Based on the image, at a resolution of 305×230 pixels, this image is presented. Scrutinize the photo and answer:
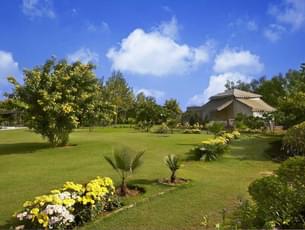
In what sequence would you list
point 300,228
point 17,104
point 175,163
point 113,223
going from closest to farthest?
point 300,228, point 113,223, point 175,163, point 17,104

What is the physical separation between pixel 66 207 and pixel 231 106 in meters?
45.0

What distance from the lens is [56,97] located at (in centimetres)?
1936

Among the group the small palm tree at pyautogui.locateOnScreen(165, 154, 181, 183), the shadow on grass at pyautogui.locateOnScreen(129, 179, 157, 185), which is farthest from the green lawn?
Result: the small palm tree at pyautogui.locateOnScreen(165, 154, 181, 183)

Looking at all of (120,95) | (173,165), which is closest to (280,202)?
(173,165)

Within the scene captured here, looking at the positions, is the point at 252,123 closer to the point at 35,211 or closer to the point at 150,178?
the point at 150,178

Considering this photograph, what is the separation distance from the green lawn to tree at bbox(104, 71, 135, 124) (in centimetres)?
3665

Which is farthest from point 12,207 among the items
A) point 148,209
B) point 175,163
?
point 175,163

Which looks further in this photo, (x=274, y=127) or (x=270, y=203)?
(x=274, y=127)

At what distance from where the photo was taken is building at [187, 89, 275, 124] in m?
47.1

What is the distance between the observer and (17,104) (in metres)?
19.4

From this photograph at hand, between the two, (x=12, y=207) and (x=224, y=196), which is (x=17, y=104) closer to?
(x=12, y=207)

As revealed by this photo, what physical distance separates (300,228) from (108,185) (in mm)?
4225

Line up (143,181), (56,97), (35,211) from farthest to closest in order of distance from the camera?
(56,97) < (143,181) < (35,211)

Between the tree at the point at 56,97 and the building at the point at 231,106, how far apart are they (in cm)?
2884
